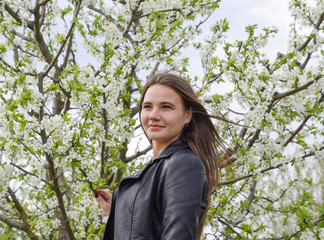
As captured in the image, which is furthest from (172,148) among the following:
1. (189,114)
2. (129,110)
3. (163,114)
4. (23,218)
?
(23,218)

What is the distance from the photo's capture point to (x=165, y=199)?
57.4 inches

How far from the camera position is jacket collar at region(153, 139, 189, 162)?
167 centimetres

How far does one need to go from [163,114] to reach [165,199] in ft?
1.59

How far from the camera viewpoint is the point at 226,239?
515cm

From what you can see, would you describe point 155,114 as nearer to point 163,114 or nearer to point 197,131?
point 163,114

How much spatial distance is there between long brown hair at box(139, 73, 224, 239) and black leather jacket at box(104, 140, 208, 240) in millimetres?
137

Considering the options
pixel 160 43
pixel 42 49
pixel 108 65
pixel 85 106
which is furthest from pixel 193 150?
pixel 42 49

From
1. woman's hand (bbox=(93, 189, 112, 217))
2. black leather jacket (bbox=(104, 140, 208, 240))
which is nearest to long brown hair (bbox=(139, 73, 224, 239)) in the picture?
black leather jacket (bbox=(104, 140, 208, 240))

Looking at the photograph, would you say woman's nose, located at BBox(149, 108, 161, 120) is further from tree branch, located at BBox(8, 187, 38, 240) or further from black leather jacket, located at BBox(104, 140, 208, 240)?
tree branch, located at BBox(8, 187, 38, 240)

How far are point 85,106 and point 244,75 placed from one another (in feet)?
7.01

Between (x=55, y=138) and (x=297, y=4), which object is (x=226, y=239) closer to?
(x=55, y=138)

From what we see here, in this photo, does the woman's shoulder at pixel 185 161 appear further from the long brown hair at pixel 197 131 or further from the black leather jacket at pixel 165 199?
A: the long brown hair at pixel 197 131

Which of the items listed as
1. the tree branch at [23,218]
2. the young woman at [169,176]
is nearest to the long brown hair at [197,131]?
the young woman at [169,176]

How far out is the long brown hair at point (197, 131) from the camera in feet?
6.06
